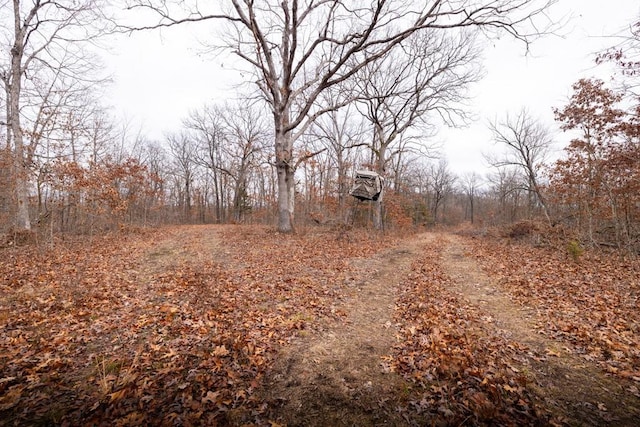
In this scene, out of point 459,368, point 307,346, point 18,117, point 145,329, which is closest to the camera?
point 459,368

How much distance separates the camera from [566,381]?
3492mm

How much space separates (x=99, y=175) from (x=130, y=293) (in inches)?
313

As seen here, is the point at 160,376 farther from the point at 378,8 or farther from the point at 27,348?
the point at 378,8

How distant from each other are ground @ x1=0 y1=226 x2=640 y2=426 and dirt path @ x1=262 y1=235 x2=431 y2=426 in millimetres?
22

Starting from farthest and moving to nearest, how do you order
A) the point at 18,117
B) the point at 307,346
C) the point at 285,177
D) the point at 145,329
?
the point at 285,177, the point at 18,117, the point at 145,329, the point at 307,346

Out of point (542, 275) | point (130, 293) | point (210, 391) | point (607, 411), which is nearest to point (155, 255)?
point (130, 293)

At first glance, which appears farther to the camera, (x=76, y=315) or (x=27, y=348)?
(x=76, y=315)

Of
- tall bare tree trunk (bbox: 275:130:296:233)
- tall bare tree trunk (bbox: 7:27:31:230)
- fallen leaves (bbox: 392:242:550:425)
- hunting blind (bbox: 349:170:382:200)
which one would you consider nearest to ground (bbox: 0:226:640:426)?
fallen leaves (bbox: 392:242:550:425)

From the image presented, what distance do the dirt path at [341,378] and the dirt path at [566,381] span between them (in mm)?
1785

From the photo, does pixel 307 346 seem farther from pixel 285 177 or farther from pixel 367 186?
pixel 285 177

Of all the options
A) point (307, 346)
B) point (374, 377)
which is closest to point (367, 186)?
point (307, 346)

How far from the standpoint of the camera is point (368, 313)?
5746mm

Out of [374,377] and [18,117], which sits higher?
[18,117]

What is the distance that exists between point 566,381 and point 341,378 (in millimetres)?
2882
